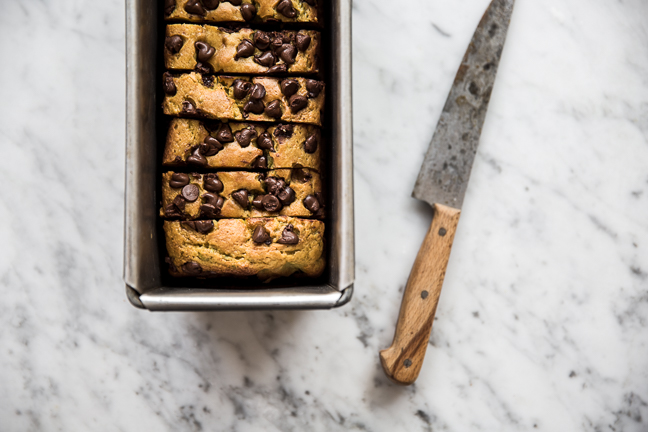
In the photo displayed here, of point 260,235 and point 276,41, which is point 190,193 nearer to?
point 260,235

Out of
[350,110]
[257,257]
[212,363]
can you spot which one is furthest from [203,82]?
[212,363]

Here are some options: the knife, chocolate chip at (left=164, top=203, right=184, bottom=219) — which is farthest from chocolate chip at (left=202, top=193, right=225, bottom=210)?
the knife

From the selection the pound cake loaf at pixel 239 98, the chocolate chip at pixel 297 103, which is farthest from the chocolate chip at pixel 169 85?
the chocolate chip at pixel 297 103

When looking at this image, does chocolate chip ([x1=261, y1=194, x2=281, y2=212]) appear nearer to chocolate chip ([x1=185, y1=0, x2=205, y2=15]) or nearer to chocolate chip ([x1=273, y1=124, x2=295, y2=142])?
chocolate chip ([x1=273, y1=124, x2=295, y2=142])

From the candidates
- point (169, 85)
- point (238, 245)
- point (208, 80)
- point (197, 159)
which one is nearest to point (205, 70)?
point (208, 80)

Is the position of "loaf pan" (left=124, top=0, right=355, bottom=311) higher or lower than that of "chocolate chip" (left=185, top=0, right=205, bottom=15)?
lower

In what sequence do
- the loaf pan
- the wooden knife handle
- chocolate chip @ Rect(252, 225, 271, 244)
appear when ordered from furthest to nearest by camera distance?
1. the wooden knife handle
2. chocolate chip @ Rect(252, 225, 271, 244)
3. the loaf pan
